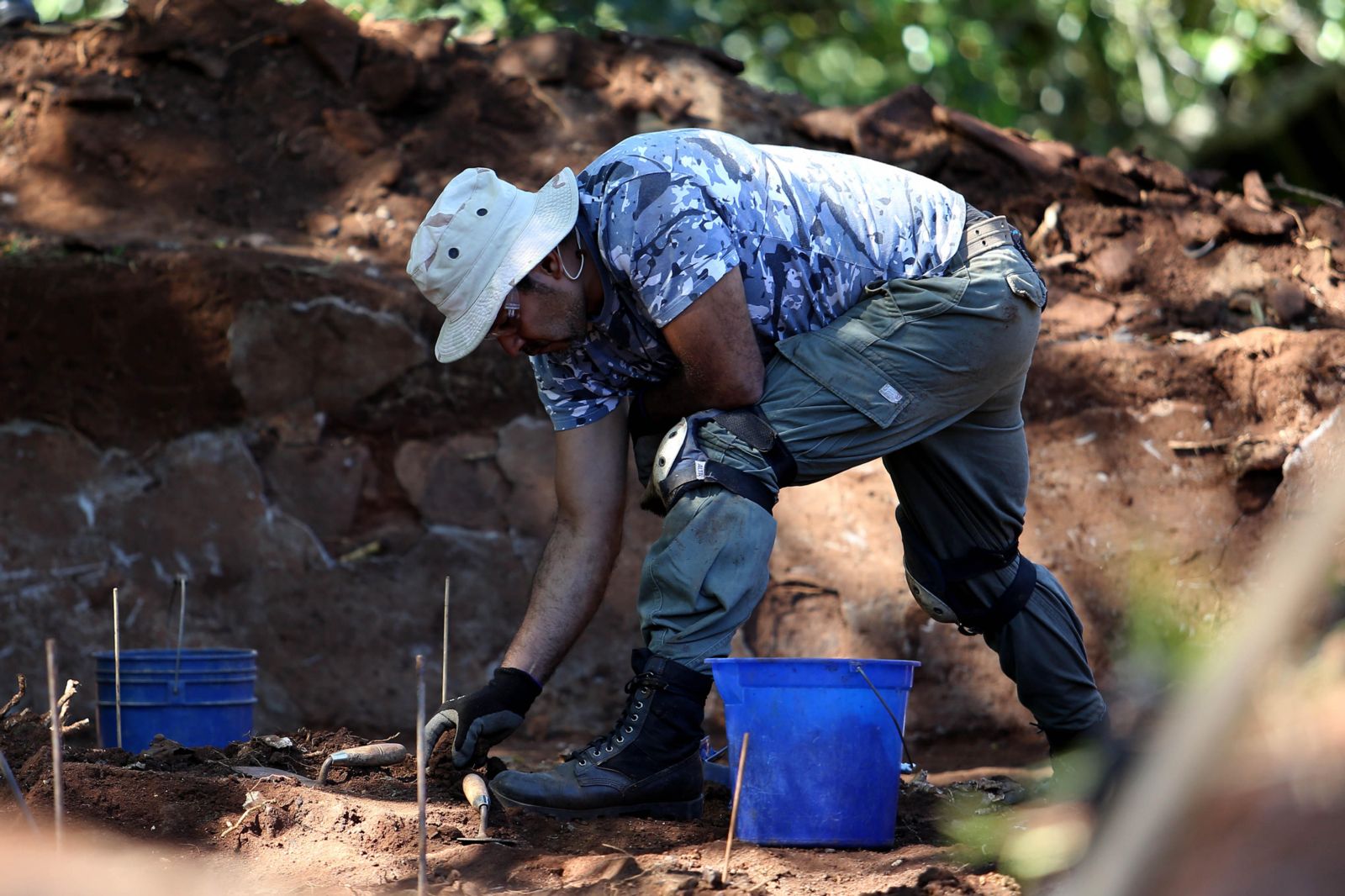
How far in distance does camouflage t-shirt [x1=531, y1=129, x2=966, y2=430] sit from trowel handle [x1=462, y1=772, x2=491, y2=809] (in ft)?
2.37

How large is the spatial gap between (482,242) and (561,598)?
2.37 ft

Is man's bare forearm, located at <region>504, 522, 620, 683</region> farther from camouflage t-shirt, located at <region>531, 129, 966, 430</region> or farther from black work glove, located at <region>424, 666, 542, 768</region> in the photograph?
camouflage t-shirt, located at <region>531, 129, 966, 430</region>

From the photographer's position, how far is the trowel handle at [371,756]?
2584mm

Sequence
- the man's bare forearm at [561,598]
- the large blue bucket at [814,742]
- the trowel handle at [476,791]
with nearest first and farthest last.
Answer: the large blue bucket at [814,742]
the trowel handle at [476,791]
the man's bare forearm at [561,598]

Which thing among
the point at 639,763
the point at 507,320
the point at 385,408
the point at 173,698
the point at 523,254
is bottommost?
the point at 173,698

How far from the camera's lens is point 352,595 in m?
3.97

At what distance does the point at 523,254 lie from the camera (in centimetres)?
239

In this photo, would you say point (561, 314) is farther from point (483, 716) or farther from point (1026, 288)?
point (1026, 288)

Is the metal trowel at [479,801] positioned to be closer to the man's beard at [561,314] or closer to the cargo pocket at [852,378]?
the man's beard at [561,314]

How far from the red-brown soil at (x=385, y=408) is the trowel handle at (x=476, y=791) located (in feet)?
3.58

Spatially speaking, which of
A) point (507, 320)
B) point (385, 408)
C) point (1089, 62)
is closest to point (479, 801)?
point (507, 320)

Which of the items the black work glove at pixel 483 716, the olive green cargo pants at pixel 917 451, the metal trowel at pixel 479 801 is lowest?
the metal trowel at pixel 479 801

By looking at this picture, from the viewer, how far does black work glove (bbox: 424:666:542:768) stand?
2.46 metres

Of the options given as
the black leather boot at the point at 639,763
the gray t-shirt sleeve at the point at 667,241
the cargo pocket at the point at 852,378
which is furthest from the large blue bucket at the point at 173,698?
the cargo pocket at the point at 852,378
